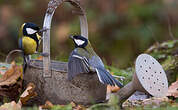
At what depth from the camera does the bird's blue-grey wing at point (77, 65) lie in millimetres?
2943

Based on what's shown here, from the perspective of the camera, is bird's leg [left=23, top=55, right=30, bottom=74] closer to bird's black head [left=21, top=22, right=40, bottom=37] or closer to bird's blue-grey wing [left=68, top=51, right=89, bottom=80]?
bird's black head [left=21, top=22, right=40, bottom=37]

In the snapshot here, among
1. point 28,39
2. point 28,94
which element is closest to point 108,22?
point 28,39

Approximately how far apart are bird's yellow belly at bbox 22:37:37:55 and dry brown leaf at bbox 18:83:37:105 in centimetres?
33

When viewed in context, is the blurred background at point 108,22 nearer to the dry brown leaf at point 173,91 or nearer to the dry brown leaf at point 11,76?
the dry brown leaf at point 173,91

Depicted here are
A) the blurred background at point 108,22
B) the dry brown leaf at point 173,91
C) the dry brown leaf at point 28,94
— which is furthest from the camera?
the blurred background at point 108,22

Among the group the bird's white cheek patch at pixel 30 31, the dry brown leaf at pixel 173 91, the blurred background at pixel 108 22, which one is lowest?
the dry brown leaf at pixel 173 91

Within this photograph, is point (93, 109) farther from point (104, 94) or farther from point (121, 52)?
point (121, 52)

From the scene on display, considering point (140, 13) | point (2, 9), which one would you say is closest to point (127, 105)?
point (140, 13)

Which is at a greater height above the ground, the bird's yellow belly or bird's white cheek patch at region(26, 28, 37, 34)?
bird's white cheek patch at region(26, 28, 37, 34)

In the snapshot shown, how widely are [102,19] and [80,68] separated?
5365mm

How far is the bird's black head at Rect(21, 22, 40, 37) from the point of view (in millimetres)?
3359

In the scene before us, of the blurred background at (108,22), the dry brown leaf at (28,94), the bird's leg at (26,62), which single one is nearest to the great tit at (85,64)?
the dry brown leaf at (28,94)

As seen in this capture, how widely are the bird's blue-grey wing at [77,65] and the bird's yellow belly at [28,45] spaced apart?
57cm

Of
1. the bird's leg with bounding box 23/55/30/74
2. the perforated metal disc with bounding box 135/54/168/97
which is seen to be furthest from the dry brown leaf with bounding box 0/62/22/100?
the perforated metal disc with bounding box 135/54/168/97
